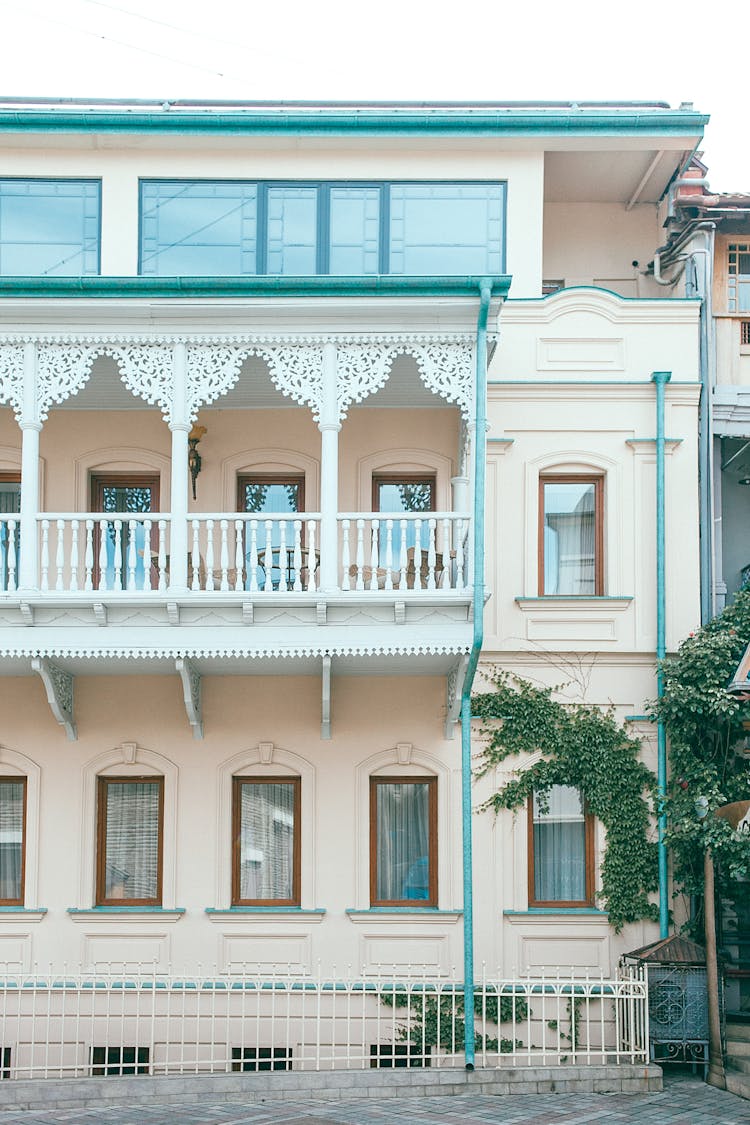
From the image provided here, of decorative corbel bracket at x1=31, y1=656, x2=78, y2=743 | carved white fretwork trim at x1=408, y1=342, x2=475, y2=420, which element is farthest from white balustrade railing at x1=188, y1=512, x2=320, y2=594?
carved white fretwork trim at x1=408, y1=342, x2=475, y2=420

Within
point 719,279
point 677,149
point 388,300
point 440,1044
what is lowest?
point 440,1044

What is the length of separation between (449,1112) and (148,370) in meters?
7.53

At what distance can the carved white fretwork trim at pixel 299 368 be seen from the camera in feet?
44.1

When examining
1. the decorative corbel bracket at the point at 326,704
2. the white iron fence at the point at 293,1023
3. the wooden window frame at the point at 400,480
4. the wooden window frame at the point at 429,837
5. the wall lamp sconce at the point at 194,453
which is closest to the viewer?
the decorative corbel bracket at the point at 326,704

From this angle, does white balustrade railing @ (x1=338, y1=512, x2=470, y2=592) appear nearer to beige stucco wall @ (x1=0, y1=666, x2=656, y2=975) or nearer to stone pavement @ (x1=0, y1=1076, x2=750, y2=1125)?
beige stucco wall @ (x1=0, y1=666, x2=656, y2=975)

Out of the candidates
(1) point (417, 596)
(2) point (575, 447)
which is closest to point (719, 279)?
(2) point (575, 447)

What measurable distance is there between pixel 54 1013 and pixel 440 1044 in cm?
401

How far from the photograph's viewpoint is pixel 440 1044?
45.4 ft

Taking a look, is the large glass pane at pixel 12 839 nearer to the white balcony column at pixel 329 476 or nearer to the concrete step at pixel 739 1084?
the white balcony column at pixel 329 476

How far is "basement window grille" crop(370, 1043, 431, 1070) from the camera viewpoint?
1366 cm

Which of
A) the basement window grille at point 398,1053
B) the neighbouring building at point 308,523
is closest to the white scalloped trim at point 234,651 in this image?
the neighbouring building at point 308,523

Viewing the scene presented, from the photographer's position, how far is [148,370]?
13516 millimetres

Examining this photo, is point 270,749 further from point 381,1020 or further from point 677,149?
point 677,149

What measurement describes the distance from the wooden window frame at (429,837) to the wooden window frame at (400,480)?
3.04 m
